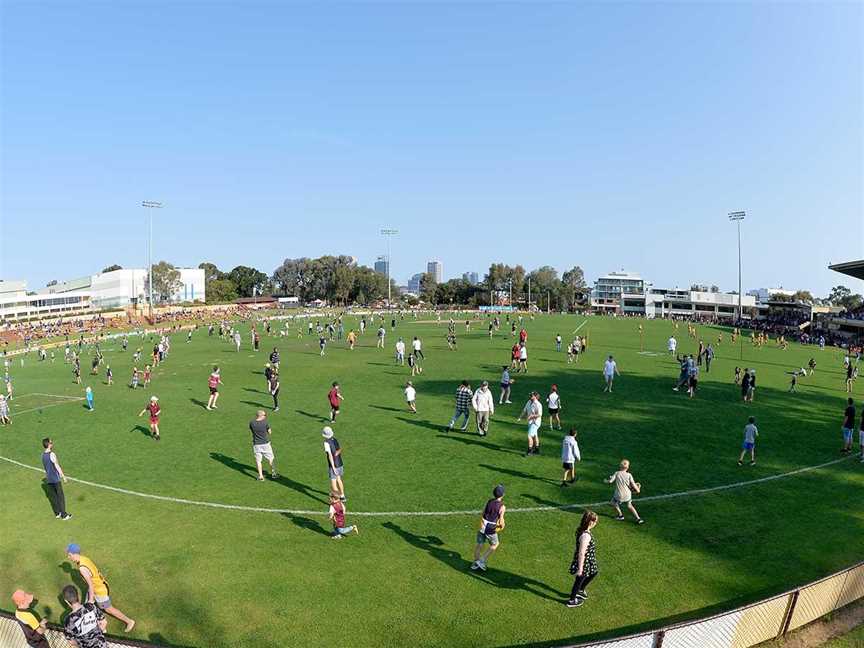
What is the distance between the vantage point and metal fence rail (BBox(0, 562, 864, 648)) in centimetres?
622

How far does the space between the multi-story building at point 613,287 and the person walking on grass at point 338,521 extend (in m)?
163

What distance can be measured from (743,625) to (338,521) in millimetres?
6353

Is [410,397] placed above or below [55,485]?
above

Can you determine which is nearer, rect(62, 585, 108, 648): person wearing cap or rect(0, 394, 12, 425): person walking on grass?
rect(62, 585, 108, 648): person wearing cap

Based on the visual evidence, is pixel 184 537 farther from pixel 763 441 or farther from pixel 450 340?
pixel 450 340

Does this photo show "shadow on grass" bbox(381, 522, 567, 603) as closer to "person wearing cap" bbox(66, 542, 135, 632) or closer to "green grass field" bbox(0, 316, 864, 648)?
"green grass field" bbox(0, 316, 864, 648)

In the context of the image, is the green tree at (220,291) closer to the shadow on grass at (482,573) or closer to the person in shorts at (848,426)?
the person in shorts at (848,426)

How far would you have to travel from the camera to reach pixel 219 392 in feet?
83.6

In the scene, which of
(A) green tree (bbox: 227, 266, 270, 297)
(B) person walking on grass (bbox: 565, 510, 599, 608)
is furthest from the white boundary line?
(A) green tree (bbox: 227, 266, 270, 297)

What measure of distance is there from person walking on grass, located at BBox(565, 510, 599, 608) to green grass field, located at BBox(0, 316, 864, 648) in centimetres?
26

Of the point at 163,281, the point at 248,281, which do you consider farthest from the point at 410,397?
the point at 248,281

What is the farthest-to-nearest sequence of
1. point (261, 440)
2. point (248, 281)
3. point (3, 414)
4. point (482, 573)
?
point (248, 281), point (3, 414), point (261, 440), point (482, 573)

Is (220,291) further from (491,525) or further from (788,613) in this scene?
(788,613)

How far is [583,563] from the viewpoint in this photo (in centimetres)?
793
